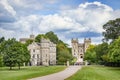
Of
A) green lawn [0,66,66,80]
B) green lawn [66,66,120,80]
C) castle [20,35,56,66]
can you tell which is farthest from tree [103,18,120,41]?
castle [20,35,56,66]

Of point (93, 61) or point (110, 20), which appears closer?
point (110, 20)

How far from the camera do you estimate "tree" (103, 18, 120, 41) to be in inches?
A: 3760

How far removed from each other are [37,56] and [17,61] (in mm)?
61658

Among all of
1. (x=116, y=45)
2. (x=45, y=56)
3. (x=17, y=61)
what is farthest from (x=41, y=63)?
(x=116, y=45)

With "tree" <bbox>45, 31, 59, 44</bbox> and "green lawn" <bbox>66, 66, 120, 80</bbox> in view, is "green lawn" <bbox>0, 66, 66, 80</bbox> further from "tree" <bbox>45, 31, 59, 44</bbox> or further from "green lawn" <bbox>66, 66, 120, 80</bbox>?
"tree" <bbox>45, 31, 59, 44</bbox>

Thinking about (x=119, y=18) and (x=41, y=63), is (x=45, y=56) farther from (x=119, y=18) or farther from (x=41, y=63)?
(x=119, y=18)

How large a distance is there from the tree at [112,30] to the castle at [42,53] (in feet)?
161

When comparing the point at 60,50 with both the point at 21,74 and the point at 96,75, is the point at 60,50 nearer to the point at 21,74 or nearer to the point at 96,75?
the point at 21,74

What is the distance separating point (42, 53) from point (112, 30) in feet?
177

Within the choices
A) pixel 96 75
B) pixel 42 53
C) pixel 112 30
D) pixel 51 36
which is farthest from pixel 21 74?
pixel 51 36

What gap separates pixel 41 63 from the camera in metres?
145

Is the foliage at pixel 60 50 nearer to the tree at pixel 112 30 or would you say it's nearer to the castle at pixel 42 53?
the castle at pixel 42 53

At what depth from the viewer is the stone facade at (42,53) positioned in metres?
141

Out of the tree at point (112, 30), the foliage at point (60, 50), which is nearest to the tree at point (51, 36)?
the foliage at point (60, 50)
